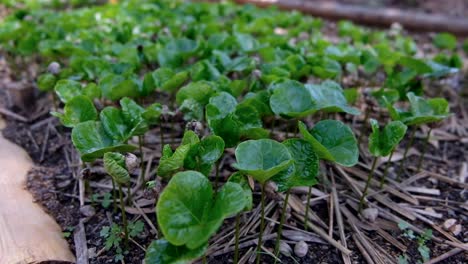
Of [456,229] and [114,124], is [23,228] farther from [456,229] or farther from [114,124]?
[456,229]

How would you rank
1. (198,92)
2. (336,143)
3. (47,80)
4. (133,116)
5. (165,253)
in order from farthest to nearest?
(47,80)
(198,92)
(133,116)
(336,143)
(165,253)

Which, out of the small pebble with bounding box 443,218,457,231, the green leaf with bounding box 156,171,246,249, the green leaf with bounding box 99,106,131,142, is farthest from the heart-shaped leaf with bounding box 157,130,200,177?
the small pebble with bounding box 443,218,457,231

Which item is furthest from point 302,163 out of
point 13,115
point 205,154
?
point 13,115

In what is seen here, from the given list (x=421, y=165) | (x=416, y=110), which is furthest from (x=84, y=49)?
(x=421, y=165)

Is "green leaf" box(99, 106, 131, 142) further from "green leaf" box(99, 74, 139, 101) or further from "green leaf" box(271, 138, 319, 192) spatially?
"green leaf" box(271, 138, 319, 192)

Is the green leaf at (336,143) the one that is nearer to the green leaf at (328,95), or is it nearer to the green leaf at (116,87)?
the green leaf at (328,95)

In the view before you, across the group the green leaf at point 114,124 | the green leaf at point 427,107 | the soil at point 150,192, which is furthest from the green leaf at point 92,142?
the green leaf at point 427,107
